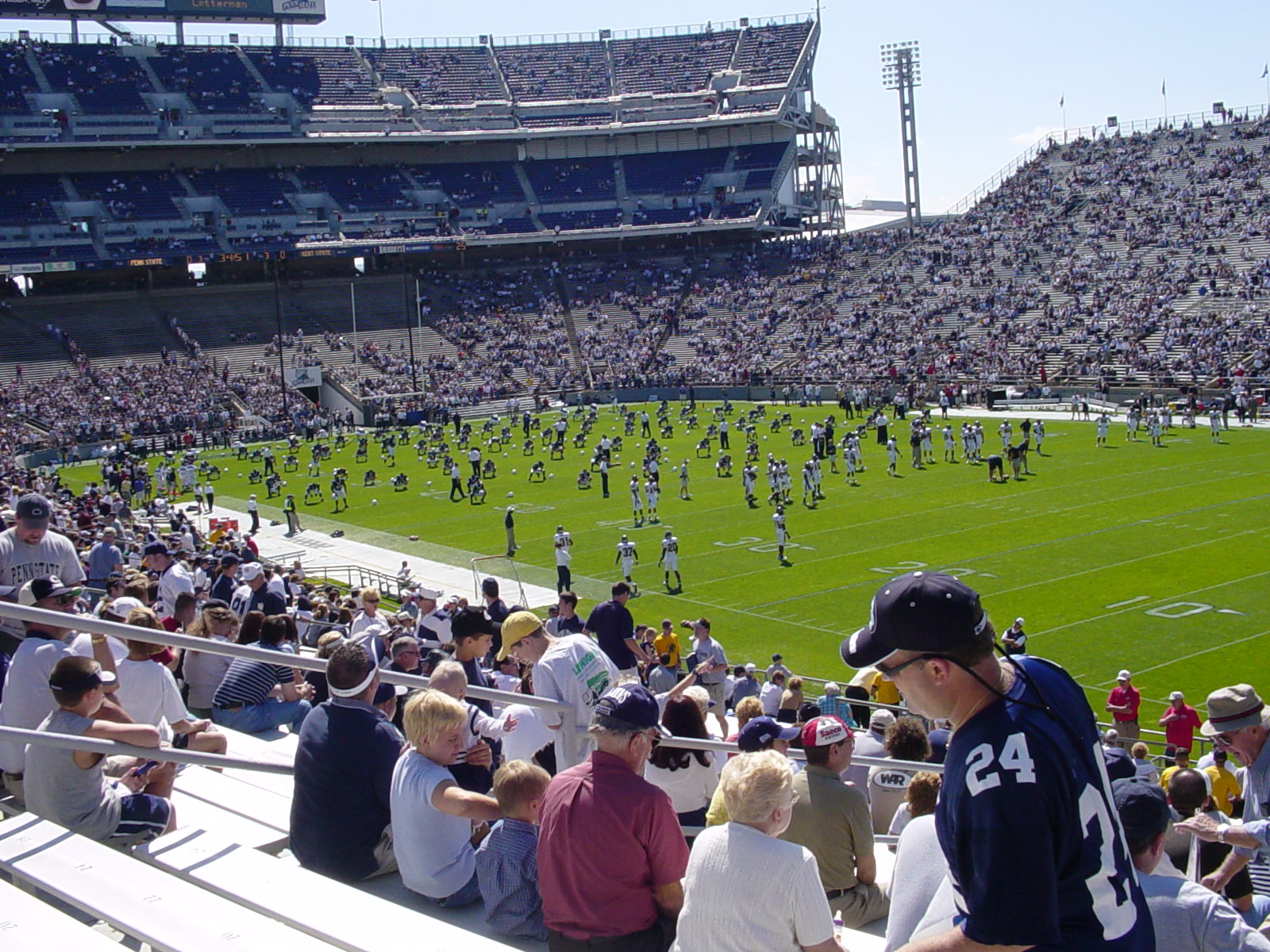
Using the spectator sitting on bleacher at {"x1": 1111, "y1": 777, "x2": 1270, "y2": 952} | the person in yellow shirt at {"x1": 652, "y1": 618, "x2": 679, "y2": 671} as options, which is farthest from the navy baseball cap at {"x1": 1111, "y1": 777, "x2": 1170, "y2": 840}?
the person in yellow shirt at {"x1": 652, "y1": 618, "x2": 679, "y2": 671}

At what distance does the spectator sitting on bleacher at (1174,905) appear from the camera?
3234 millimetres

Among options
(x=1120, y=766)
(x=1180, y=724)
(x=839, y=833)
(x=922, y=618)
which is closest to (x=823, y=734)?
(x=839, y=833)

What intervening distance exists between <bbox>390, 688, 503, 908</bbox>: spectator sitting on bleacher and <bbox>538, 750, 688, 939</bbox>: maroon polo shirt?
696 millimetres

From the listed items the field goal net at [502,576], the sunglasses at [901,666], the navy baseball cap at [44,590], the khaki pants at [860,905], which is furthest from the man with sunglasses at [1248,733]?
the field goal net at [502,576]

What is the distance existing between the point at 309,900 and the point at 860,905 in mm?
1953

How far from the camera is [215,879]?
4.21 metres

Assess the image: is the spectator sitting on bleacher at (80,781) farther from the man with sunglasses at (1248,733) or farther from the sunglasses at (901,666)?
the man with sunglasses at (1248,733)

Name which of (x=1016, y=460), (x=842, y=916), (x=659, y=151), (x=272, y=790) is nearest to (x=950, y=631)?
(x=842, y=916)

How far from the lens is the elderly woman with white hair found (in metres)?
3.10

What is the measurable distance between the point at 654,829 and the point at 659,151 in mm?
78326

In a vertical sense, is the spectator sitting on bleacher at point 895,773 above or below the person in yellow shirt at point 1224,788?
above

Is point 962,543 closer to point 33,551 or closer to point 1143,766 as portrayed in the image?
point 1143,766

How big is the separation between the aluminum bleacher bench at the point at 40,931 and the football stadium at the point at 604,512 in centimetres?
2

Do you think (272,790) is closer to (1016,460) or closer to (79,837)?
(79,837)
